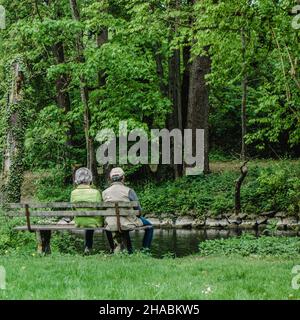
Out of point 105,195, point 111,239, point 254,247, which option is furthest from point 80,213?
point 254,247

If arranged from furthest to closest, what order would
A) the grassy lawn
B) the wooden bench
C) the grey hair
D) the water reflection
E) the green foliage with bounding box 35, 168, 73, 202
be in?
the green foliage with bounding box 35, 168, 73, 202 → the water reflection → the grey hair → the wooden bench → the grassy lawn

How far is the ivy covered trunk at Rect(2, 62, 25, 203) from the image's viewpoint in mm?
15742

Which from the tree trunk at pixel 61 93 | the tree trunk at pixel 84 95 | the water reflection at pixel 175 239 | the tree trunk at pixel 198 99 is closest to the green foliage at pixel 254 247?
the water reflection at pixel 175 239

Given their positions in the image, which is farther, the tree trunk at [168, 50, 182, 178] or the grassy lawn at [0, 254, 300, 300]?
the tree trunk at [168, 50, 182, 178]

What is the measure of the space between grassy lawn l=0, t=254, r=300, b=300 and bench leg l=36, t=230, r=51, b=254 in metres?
1.25

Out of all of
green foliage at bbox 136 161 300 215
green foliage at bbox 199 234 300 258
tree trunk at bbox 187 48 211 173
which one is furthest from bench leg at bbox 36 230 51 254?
tree trunk at bbox 187 48 211 173

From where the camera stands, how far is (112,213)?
10.8 meters

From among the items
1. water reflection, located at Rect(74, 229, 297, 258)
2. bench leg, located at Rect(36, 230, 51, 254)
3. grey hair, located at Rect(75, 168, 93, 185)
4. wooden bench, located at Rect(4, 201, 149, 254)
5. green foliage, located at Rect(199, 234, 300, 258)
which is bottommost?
water reflection, located at Rect(74, 229, 297, 258)

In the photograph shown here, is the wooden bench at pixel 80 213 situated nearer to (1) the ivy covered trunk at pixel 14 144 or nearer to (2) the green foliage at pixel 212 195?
(1) the ivy covered trunk at pixel 14 144

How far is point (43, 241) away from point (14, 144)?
17.3 ft

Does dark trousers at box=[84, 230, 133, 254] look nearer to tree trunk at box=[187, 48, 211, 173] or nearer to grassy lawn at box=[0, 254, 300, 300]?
grassy lawn at box=[0, 254, 300, 300]

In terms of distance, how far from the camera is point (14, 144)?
52.2 feet

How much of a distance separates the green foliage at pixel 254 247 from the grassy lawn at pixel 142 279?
5.94ft
